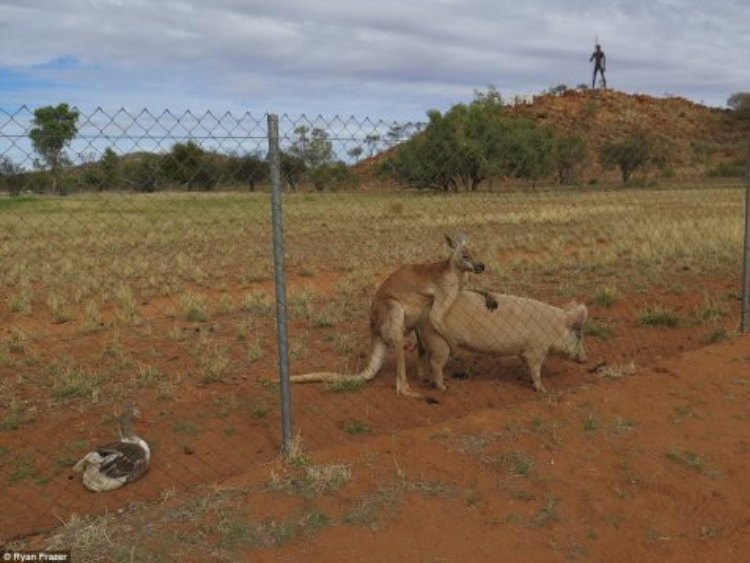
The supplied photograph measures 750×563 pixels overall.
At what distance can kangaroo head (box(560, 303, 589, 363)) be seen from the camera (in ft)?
24.4

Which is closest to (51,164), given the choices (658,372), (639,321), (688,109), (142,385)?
(142,385)

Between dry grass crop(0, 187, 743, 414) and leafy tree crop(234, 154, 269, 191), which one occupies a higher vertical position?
leafy tree crop(234, 154, 269, 191)

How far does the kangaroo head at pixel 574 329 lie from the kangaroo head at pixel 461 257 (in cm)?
108

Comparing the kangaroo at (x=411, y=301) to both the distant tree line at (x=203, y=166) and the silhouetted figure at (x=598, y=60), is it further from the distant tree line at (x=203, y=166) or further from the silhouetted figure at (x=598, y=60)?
the silhouetted figure at (x=598, y=60)

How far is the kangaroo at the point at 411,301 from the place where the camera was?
6.93 m

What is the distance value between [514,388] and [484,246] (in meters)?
9.70

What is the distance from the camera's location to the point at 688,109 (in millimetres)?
95812

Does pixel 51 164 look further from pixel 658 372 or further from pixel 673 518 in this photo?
pixel 658 372

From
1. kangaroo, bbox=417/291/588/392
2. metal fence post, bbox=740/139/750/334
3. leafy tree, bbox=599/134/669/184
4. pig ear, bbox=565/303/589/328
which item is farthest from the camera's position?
leafy tree, bbox=599/134/669/184

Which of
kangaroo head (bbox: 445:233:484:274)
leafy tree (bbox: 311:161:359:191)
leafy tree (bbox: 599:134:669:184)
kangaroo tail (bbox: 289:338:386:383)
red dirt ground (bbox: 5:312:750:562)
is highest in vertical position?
leafy tree (bbox: 599:134:669:184)

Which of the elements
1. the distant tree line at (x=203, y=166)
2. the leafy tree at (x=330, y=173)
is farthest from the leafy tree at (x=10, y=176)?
the leafy tree at (x=330, y=173)

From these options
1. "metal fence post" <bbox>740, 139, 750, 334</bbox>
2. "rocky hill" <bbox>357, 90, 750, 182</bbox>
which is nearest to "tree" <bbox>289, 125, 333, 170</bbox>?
"metal fence post" <bbox>740, 139, 750, 334</bbox>

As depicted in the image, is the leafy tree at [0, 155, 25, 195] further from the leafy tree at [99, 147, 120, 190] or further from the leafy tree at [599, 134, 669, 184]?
the leafy tree at [599, 134, 669, 184]

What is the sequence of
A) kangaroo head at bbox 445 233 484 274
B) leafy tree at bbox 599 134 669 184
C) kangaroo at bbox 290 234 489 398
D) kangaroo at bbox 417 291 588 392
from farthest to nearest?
leafy tree at bbox 599 134 669 184 → kangaroo at bbox 417 291 588 392 → kangaroo head at bbox 445 233 484 274 → kangaroo at bbox 290 234 489 398
